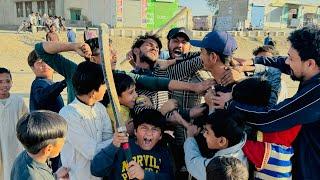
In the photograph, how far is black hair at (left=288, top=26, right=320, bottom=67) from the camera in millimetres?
2258

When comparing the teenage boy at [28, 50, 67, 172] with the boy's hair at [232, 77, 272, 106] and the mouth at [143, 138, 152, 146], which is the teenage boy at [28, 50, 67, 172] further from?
the boy's hair at [232, 77, 272, 106]

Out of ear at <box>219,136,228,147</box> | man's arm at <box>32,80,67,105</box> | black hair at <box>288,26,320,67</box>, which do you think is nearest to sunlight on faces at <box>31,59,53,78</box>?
man's arm at <box>32,80,67,105</box>

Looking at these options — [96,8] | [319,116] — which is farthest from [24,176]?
[96,8]

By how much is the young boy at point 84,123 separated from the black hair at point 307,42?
1334mm

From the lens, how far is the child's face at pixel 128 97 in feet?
9.74

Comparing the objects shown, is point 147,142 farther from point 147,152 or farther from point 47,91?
point 47,91

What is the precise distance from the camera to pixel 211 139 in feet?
8.03

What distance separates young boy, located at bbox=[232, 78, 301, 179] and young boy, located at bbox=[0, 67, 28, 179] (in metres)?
2.47

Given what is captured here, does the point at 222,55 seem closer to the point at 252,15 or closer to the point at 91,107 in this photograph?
the point at 91,107

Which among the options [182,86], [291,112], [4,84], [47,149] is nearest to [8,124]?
[4,84]

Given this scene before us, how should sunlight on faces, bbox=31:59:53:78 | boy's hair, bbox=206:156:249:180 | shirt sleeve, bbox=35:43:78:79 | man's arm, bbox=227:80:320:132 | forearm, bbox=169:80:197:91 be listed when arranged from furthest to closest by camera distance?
sunlight on faces, bbox=31:59:53:78 → shirt sleeve, bbox=35:43:78:79 → forearm, bbox=169:80:197:91 → man's arm, bbox=227:80:320:132 → boy's hair, bbox=206:156:249:180

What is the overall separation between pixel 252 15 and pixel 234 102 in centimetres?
4913

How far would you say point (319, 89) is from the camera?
7.14ft

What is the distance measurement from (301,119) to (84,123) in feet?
4.72
